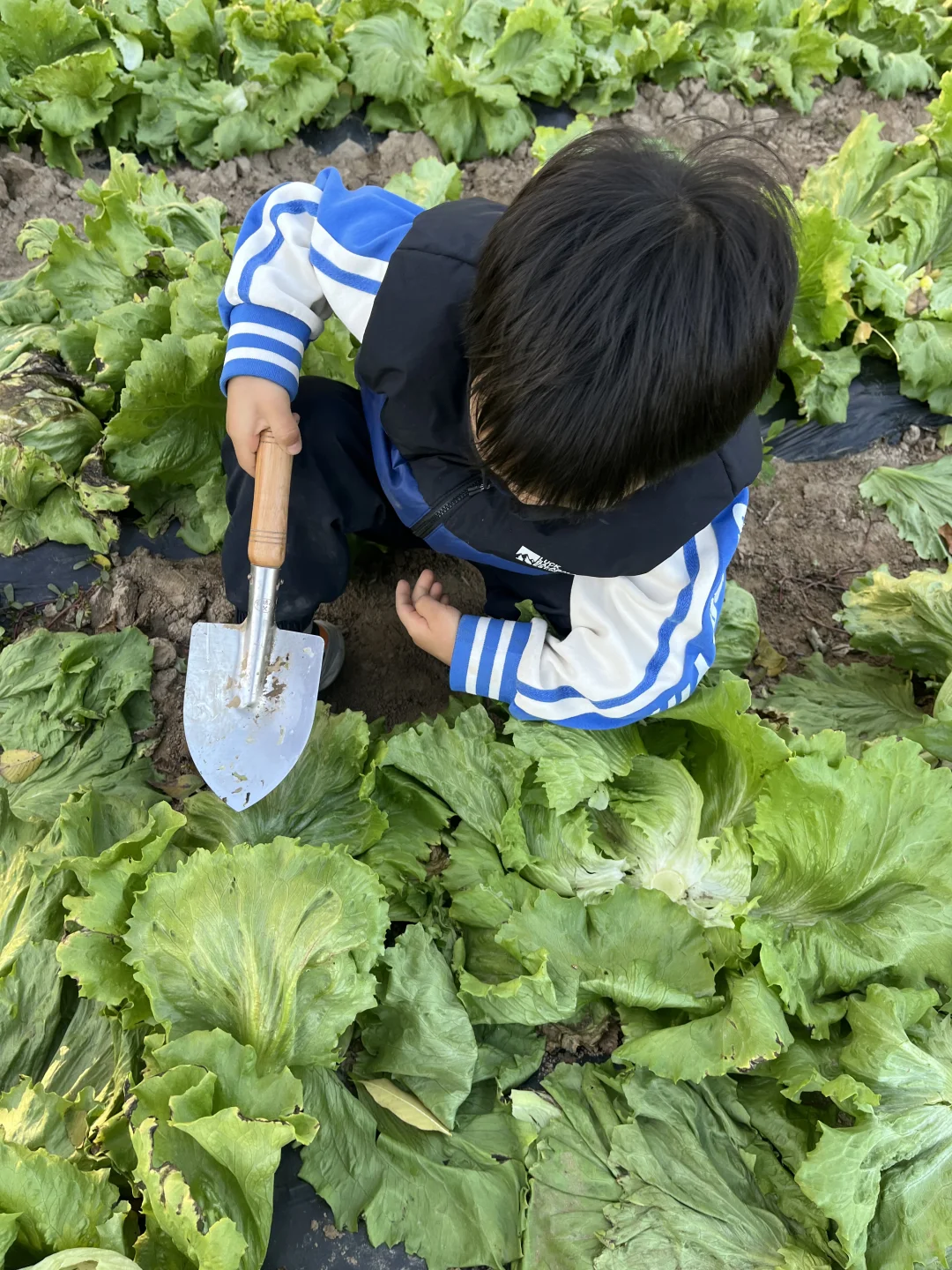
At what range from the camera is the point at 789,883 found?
1693 millimetres

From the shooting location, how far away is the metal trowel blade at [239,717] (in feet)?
5.10

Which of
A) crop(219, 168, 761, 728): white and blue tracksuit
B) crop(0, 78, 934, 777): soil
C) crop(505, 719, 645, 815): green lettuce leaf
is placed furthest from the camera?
crop(0, 78, 934, 777): soil

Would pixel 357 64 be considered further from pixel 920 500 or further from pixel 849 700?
pixel 849 700

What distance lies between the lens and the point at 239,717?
157cm

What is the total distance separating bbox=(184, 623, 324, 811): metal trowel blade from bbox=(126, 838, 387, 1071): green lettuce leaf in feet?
0.56

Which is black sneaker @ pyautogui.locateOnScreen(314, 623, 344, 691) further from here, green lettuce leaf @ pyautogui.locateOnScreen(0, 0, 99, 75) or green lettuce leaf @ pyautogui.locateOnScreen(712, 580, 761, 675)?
green lettuce leaf @ pyautogui.locateOnScreen(0, 0, 99, 75)

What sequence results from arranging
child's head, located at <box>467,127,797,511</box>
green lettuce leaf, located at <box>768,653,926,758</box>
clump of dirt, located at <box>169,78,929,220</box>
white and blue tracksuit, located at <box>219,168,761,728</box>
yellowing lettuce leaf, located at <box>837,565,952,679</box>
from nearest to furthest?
child's head, located at <box>467,127,797,511</box>
white and blue tracksuit, located at <box>219,168,761,728</box>
yellowing lettuce leaf, located at <box>837,565,952,679</box>
green lettuce leaf, located at <box>768,653,926,758</box>
clump of dirt, located at <box>169,78,929,220</box>

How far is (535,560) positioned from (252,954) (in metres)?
0.86

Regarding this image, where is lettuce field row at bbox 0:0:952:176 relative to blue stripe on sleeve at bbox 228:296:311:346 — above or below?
above

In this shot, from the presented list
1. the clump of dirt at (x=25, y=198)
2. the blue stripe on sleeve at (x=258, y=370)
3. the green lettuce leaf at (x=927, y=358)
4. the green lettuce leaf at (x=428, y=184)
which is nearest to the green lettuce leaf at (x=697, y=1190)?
the blue stripe on sleeve at (x=258, y=370)

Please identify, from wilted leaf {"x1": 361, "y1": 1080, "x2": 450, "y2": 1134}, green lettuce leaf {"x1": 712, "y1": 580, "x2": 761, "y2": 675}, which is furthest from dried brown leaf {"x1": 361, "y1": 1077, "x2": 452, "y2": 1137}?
green lettuce leaf {"x1": 712, "y1": 580, "x2": 761, "y2": 675}

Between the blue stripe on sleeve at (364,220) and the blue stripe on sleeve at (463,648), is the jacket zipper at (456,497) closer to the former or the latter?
the blue stripe on sleeve at (463,648)

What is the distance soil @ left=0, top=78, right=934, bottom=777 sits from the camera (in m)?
2.17

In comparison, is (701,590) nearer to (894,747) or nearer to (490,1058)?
(894,747)
